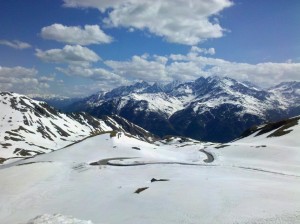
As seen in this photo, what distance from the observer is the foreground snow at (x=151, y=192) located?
33.2m

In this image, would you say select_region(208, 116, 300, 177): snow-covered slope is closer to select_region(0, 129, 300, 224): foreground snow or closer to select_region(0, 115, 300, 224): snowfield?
select_region(0, 115, 300, 224): snowfield

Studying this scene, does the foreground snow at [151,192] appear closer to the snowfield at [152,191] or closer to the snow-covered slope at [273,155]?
the snowfield at [152,191]

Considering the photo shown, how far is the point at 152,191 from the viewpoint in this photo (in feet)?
153

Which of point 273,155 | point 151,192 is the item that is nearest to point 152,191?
point 151,192

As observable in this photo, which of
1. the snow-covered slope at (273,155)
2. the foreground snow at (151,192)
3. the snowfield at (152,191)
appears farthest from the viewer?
the snow-covered slope at (273,155)

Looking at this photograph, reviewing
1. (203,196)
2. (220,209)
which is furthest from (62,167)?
(220,209)

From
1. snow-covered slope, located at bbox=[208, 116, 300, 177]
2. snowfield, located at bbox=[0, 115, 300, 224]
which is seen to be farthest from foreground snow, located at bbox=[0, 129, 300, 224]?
snow-covered slope, located at bbox=[208, 116, 300, 177]

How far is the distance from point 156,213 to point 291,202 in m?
13.4

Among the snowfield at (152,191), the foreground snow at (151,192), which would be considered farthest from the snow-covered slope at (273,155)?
the foreground snow at (151,192)

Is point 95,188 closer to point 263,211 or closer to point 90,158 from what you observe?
point 263,211

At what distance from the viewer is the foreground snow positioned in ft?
109

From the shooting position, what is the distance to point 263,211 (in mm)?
30719

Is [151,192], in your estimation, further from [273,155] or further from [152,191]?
[273,155]

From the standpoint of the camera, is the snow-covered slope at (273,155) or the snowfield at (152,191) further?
the snow-covered slope at (273,155)
